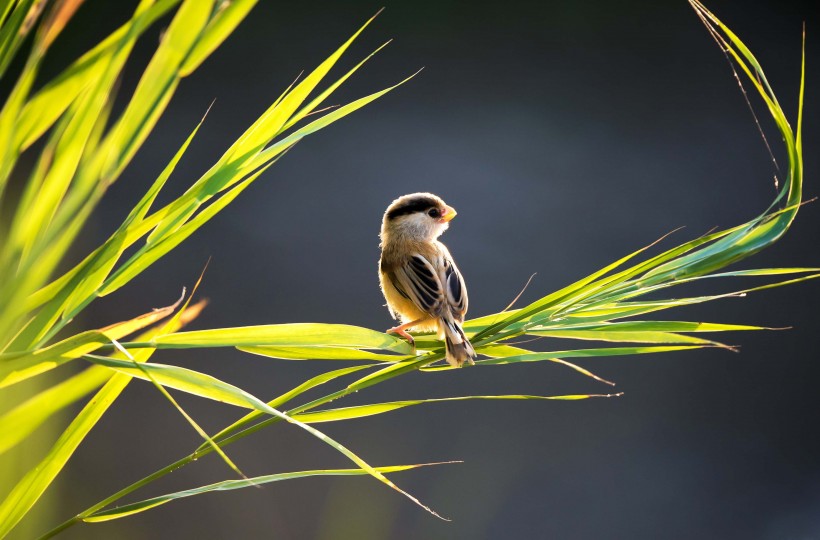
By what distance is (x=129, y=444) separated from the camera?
3230mm

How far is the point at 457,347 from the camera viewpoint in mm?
773

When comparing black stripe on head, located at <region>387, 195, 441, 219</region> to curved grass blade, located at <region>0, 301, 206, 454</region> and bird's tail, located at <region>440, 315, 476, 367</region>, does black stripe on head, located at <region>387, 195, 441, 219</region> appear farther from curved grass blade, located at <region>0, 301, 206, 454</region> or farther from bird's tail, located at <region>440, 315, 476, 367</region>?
curved grass blade, located at <region>0, 301, 206, 454</region>

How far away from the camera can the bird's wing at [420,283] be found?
1079 millimetres

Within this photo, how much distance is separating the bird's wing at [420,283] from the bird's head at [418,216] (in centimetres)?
10

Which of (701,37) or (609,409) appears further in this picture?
(701,37)

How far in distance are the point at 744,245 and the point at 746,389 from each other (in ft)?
10.5

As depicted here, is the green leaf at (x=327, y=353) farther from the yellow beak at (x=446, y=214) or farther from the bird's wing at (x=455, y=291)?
the yellow beak at (x=446, y=214)

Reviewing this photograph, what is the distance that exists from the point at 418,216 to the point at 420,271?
17cm

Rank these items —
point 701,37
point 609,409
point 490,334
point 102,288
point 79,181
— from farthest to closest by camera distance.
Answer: point 701,37 → point 609,409 → point 490,334 → point 102,288 → point 79,181

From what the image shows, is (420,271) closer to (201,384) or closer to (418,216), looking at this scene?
(418,216)

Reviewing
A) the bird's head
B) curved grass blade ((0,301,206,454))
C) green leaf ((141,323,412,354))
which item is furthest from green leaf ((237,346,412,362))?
the bird's head

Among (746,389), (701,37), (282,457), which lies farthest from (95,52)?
(701,37)

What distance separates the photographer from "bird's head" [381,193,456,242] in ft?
4.31

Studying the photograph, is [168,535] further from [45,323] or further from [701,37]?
[701,37]
